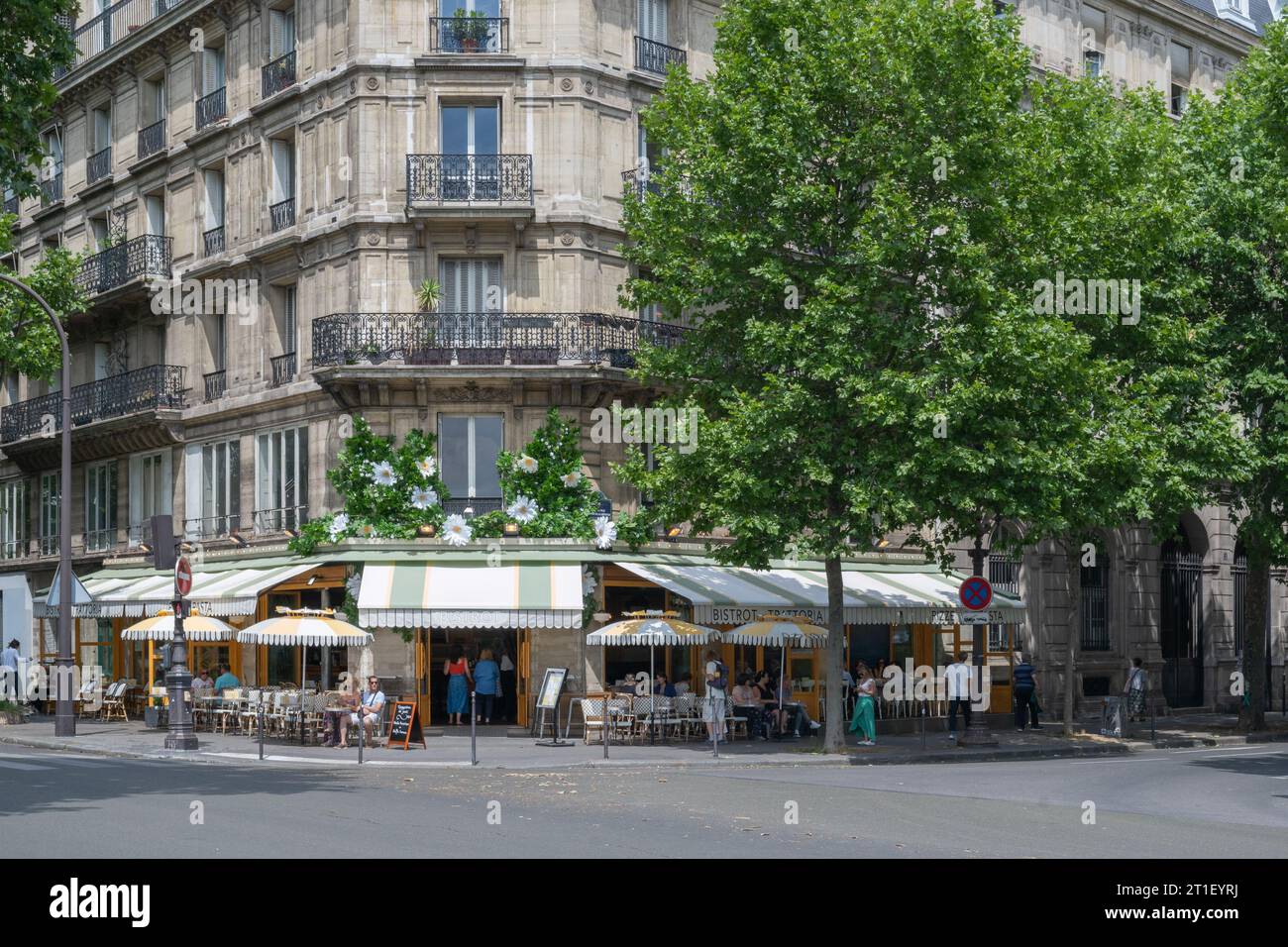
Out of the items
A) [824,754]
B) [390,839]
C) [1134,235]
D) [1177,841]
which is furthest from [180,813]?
[1134,235]

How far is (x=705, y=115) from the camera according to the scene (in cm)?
2738

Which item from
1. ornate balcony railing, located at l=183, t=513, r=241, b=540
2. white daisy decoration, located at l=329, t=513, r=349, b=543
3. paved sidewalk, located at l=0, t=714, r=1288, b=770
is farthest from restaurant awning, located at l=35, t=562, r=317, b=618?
paved sidewalk, located at l=0, t=714, r=1288, b=770

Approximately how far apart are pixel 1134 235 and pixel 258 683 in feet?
64.1

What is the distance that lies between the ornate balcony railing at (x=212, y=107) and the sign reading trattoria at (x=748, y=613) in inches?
626

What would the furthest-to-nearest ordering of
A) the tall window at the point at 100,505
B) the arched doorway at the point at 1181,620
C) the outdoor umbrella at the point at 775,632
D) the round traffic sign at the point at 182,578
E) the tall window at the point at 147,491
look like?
the arched doorway at the point at 1181,620 < the tall window at the point at 100,505 < the tall window at the point at 147,491 < the outdoor umbrella at the point at 775,632 < the round traffic sign at the point at 182,578

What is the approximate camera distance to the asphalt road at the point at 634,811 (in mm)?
12672

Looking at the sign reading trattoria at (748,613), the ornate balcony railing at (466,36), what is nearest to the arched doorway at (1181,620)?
the sign reading trattoria at (748,613)

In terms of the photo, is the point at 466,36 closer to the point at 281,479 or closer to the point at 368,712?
the point at 281,479

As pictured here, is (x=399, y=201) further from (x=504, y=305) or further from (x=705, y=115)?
(x=705, y=115)

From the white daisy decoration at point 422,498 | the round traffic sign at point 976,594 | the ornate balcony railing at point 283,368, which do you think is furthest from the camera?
the ornate balcony railing at point 283,368

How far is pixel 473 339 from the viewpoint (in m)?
30.6

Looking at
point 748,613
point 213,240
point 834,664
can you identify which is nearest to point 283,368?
point 213,240

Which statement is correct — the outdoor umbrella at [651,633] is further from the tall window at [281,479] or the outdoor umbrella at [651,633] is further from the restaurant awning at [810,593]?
the tall window at [281,479]

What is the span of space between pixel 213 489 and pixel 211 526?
2.65 feet
